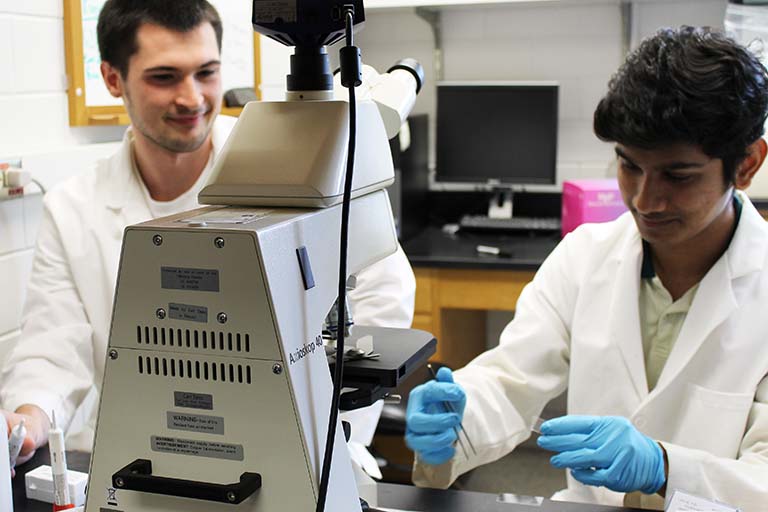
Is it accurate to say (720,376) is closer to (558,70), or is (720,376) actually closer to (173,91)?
(173,91)

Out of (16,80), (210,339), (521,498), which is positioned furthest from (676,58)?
(16,80)

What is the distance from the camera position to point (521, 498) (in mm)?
1091

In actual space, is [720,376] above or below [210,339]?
below

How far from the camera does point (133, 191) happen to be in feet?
6.02

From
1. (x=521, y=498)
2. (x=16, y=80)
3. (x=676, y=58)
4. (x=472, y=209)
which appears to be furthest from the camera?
(x=472, y=209)

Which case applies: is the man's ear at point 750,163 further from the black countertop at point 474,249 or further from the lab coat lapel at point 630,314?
the black countertop at point 474,249

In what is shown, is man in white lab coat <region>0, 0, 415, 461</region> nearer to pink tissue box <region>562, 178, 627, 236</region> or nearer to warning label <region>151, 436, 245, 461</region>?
warning label <region>151, 436, 245, 461</region>

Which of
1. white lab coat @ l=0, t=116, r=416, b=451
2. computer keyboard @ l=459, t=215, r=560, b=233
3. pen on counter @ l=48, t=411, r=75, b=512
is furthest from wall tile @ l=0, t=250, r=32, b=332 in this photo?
computer keyboard @ l=459, t=215, r=560, b=233

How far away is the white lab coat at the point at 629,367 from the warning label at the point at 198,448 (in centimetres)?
77

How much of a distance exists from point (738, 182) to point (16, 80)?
1.63 meters

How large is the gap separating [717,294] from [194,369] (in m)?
1.02

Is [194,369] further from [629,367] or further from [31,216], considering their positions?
[31,216]

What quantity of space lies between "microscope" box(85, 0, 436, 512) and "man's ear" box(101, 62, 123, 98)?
1.20 m

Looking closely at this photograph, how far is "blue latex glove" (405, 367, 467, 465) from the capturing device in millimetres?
1349
